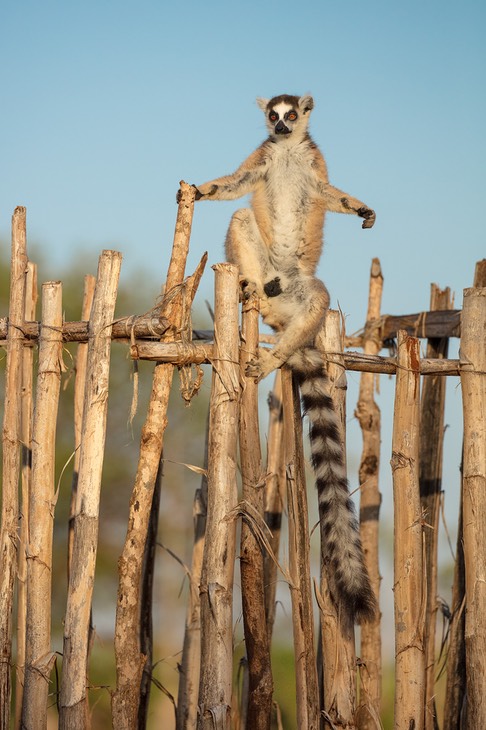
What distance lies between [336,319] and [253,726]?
3041mm

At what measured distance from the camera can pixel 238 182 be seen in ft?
25.9

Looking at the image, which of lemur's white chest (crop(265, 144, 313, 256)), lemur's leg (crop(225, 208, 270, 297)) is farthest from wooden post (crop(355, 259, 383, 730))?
lemur's leg (crop(225, 208, 270, 297))

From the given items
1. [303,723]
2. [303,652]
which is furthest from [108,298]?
[303,723]

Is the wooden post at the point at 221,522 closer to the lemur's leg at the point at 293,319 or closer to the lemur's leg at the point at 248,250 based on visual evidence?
the lemur's leg at the point at 293,319

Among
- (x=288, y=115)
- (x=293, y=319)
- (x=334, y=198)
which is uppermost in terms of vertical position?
(x=288, y=115)

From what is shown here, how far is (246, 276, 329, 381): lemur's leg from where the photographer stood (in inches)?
268

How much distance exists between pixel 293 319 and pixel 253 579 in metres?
2.02

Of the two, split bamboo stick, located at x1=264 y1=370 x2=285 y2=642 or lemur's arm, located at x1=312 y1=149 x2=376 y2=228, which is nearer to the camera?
lemur's arm, located at x1=312 y1=149 x2=376 y2=228

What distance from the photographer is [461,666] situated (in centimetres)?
757

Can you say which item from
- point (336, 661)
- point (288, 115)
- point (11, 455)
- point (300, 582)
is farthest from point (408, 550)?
point (288, 115)

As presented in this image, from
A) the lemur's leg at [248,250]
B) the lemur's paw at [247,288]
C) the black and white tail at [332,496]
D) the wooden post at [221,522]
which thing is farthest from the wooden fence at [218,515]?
the lemur's leg at [248,250]

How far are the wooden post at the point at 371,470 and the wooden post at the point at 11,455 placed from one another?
136 inches

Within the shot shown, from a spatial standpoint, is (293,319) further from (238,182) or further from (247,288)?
(238,182)

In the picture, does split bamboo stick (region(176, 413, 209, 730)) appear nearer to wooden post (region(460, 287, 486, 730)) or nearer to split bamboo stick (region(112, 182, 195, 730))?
split bamboo stick (region(112, 182, 195, 730))
